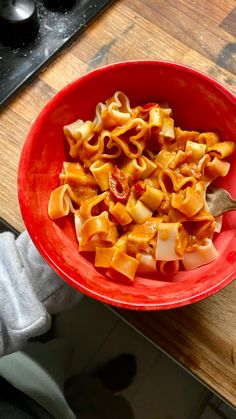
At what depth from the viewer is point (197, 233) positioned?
2.67 ft

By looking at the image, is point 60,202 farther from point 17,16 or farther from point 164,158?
point 17,16

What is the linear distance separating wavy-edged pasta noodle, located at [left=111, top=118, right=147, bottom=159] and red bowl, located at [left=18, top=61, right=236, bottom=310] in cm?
8

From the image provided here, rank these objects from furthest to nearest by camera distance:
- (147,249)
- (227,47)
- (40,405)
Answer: (40,405) < (227,47) < (147,249)

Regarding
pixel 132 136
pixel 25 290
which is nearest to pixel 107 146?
pixel 132 136

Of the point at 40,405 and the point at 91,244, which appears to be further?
the point at 40,405

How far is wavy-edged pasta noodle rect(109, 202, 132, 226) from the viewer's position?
80cm

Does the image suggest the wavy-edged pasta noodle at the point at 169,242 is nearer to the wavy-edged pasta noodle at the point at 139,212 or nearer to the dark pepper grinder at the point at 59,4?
the wavy-edged pasta noodle at the point at 139,212

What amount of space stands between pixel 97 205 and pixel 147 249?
10 cm

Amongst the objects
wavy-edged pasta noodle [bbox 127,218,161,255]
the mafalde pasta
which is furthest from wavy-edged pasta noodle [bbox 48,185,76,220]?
wavy-edged pasta noodle [bbox 127,218,161,255]

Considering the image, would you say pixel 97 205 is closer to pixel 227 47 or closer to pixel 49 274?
pixel 49 274

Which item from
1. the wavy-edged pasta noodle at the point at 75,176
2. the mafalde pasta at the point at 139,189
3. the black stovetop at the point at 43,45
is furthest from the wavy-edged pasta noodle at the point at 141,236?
the black stovetop at the point at 43,45

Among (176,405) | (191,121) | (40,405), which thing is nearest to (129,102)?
(191,121)

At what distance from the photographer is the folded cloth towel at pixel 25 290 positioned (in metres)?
0.87

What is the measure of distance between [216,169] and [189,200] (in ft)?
0.31
